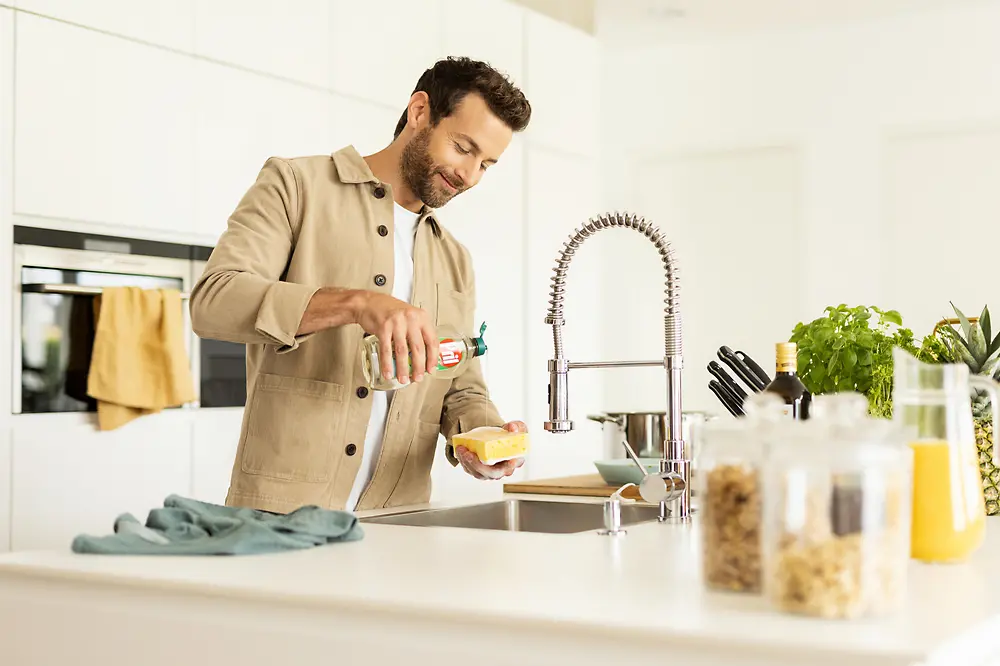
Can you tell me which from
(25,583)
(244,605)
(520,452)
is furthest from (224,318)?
(244,605)

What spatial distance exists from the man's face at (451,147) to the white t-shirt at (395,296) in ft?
0.24

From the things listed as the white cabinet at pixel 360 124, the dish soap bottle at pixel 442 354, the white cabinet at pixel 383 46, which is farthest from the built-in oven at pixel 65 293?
the dish soap bottle at pixel 442 354

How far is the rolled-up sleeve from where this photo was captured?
1948 mm

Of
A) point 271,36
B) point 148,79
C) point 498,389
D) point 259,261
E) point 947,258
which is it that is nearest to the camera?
point 259,261

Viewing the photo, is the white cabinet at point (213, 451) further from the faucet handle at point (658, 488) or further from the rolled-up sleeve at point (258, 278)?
the faucet handle at point (658, 488)

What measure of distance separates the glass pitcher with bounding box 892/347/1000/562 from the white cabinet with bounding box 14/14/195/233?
2.55 metres

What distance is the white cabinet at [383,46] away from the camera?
4.23 meters

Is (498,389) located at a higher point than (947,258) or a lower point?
lower

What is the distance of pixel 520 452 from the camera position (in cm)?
200

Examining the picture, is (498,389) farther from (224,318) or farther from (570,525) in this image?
(224,318)

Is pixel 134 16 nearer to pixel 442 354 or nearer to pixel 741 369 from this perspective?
pixel 442 354

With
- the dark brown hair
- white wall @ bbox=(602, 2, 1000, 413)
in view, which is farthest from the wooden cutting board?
white wall @ bbox=(602, 2, 1000, 413)

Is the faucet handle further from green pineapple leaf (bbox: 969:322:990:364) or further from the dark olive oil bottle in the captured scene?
green pineapple leaf (bbox: 969:322:990:364)

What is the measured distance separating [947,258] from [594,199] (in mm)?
1945
